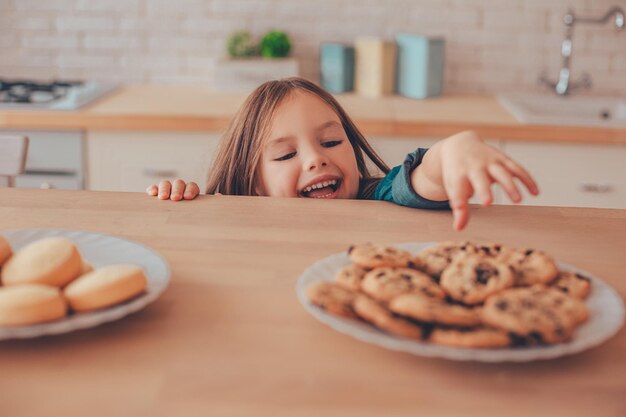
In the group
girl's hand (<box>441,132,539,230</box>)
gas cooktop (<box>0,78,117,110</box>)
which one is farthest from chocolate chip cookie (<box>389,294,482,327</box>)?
gas cooktop (<box>0,78,117,110</box>)

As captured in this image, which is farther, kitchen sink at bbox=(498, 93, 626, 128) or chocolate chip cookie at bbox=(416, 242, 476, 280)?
kitchen sink at bbox=(498, 93, 626, 128)

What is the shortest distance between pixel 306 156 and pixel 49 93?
5.21 feet

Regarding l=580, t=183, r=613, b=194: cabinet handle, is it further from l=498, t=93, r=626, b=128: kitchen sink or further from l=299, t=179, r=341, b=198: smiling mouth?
l=299, t=179, r=341, b=198: smiling mouth

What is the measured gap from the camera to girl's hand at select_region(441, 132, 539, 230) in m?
0.90

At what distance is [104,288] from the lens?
2.38ft

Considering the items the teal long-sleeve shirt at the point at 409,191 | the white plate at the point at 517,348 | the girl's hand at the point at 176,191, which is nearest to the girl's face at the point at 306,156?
the teal long-sleeve shirt at the point at 409,191

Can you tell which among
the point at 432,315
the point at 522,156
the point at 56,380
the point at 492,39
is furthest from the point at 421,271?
the point at 492,39

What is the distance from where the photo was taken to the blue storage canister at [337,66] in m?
3.03

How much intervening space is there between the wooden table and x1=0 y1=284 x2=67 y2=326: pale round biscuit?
0.03m

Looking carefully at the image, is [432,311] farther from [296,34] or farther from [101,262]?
[296,34]

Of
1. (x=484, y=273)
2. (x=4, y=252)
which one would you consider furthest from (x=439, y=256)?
(x=4, y=252)

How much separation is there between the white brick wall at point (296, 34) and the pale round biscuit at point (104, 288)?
101 inches

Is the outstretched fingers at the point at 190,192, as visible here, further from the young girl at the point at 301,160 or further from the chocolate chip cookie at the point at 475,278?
the chocolate chip cookie at the point at 475,278

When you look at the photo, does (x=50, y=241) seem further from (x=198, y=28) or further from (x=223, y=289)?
(x=198, y=28)
